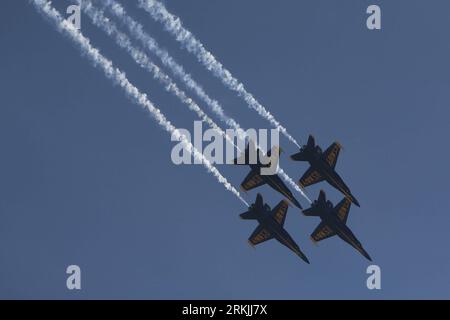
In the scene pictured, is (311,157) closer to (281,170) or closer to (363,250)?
(281,170)

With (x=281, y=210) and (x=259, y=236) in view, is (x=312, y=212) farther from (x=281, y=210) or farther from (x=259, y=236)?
(x=259, y=236)

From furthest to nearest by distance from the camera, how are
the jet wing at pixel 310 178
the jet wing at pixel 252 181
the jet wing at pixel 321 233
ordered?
the jet wing at pixel 321 233, the jet wing at pixel 310 178, the jet wing at pixel 252 181

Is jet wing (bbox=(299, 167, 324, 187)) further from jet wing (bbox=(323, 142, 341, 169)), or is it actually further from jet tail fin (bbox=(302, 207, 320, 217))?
jet tail fin (bbox=(302, 207, 320, 217))

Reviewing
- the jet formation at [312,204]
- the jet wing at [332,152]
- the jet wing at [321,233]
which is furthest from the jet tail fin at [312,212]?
the jet wing at [332,152]

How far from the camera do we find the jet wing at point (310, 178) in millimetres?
78125

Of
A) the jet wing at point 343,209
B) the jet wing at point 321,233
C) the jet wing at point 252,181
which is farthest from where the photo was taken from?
the jet wing at point 321,233

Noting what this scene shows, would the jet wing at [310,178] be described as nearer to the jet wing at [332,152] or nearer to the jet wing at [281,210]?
the jet wing at [332,152]

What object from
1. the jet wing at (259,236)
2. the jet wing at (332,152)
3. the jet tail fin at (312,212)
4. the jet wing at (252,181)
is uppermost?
the jet wing at (332,152)

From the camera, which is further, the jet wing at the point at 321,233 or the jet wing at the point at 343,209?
the jet wing at the point at 321,233

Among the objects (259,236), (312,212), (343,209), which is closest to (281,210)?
(312,212)

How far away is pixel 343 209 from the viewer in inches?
3204

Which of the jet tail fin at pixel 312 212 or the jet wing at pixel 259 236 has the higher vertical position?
the jet tail fin at pixel 312 212

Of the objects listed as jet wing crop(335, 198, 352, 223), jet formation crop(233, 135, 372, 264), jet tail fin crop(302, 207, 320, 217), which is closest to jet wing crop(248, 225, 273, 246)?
jet formation crop(233, 135, 372, 264)

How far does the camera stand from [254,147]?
71312 mm
